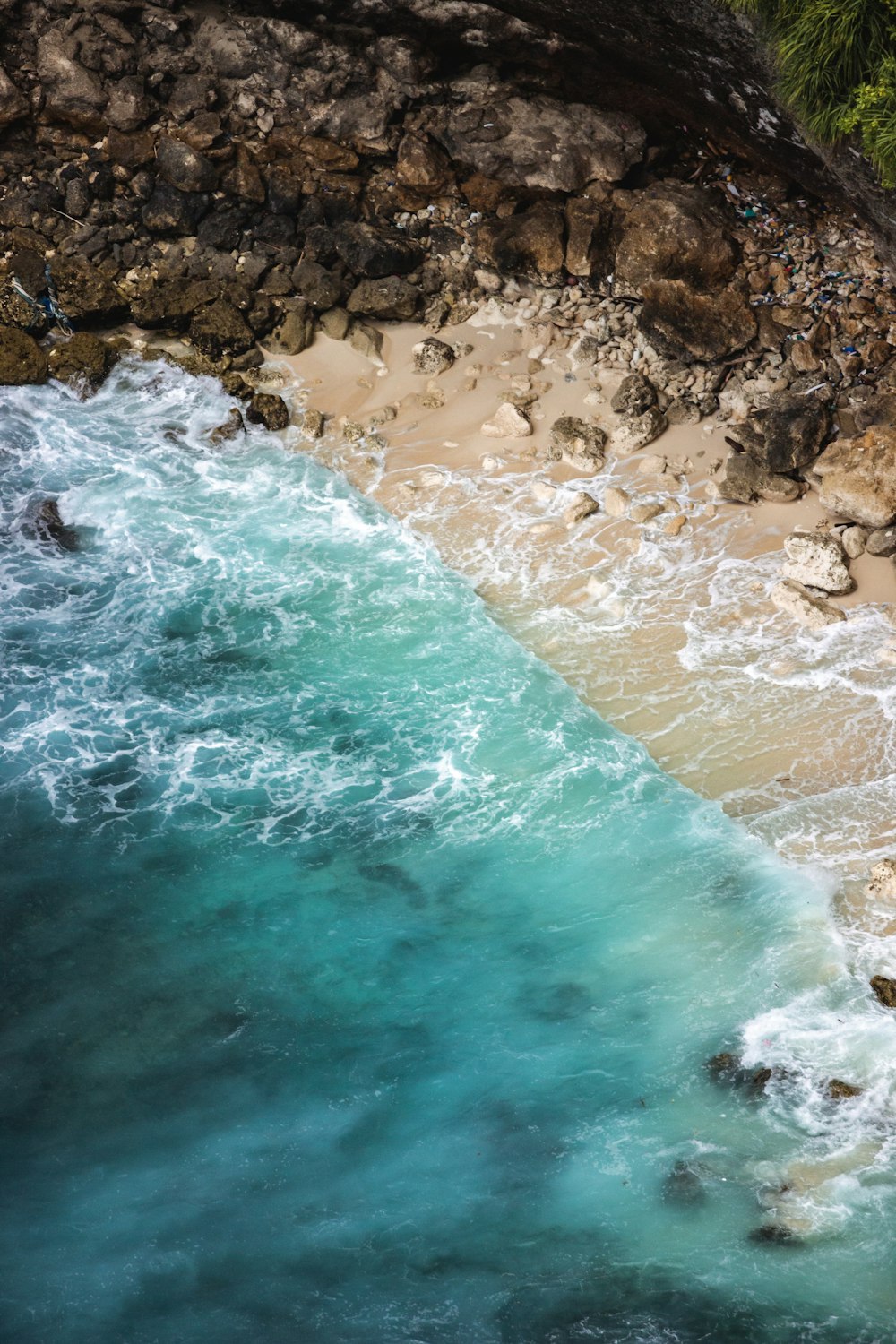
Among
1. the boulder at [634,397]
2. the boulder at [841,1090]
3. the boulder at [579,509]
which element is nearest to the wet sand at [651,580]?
the boulder at [579,509]

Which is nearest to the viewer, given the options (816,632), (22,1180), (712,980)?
(22,1180)

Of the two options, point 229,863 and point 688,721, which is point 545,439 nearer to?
point 688,721

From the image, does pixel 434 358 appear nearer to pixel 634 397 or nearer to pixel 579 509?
pixel 634 397

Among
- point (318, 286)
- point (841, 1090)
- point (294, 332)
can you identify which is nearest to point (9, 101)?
point (318, 286)

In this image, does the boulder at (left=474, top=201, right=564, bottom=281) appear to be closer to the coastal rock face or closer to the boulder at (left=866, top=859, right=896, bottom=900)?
the coastal rock face

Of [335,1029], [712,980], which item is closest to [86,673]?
[335,1029]
